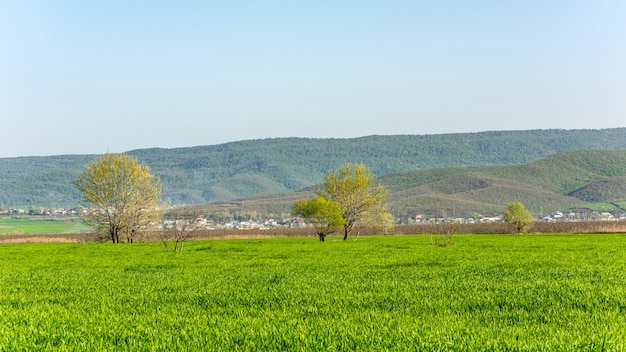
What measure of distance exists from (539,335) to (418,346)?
2990 millimetres

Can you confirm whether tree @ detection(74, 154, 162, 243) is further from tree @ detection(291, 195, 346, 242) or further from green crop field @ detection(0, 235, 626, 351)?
green crop field @ detection(0, 235, 626, 351)

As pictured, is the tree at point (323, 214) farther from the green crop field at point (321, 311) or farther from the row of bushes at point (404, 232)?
the green crop field at point (321, 311)

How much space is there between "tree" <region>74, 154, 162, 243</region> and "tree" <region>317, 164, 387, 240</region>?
22765 mm

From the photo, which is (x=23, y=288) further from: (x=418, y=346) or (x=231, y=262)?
(x=418, y=346)

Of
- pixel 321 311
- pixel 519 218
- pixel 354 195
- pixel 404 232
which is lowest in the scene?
pixel 404 232

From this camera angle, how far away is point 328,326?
15102 millimetres

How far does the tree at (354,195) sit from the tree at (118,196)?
22765 millimetres

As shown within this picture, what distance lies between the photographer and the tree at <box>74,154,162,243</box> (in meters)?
85.6

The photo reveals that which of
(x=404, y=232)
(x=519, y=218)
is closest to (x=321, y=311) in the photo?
(x=519, y=218)

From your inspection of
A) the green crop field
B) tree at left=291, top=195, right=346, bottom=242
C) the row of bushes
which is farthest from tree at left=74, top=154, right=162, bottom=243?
A: the green crop field

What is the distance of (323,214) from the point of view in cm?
8450

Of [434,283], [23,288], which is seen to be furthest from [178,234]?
[434,283]

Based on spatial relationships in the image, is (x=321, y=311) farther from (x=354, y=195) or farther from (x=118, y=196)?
(x=118, y=196)

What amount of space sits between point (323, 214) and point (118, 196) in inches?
1039
